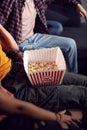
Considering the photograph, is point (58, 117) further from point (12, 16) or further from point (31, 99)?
point (12, 16)

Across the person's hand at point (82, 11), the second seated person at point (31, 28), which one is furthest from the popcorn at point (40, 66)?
the person's hand at point (82, 11)

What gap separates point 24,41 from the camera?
213 cm

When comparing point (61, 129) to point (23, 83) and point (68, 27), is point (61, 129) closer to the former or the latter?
point (23, 83)

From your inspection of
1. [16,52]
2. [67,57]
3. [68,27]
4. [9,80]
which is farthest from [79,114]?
[68,27]

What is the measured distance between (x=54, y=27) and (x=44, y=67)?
0.89m

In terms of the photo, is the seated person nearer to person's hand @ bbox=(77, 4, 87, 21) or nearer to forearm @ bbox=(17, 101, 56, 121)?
forearm @ bbox=(17, 101, 56, 121)

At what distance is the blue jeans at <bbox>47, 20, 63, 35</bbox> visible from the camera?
2.43m

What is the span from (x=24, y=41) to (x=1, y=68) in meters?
0.61

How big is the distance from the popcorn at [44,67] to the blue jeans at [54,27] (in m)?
0.69

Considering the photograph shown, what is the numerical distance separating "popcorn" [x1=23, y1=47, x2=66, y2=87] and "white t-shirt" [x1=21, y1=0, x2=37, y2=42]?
0.42 meters

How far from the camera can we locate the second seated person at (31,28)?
202 cm

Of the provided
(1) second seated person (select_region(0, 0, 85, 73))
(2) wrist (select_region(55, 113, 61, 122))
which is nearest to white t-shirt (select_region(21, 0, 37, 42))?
(1) second seated person (select_region(0, 0, 85, 73))

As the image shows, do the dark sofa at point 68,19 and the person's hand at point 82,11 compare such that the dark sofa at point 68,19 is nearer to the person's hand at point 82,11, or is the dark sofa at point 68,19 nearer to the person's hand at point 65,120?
the person's hand at point 82,11

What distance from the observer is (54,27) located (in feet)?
8.07
